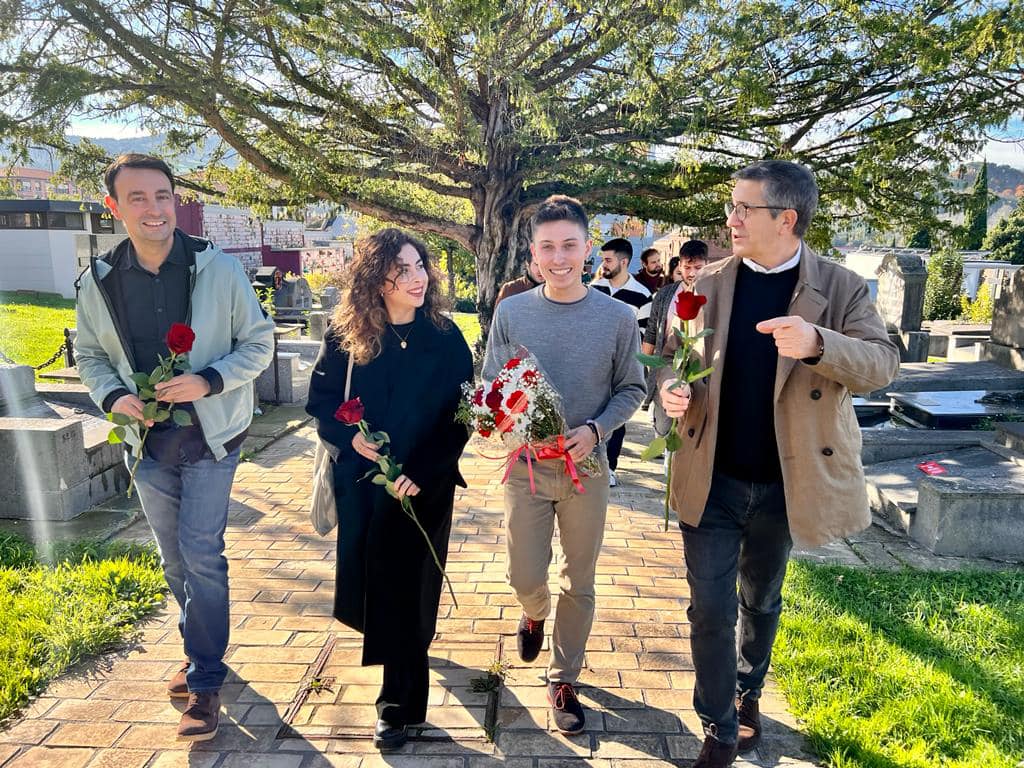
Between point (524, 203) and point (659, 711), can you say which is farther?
point (524, 203)

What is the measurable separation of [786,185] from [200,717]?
3000 millimetres

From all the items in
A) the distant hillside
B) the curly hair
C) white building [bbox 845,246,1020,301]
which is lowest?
the curly hair

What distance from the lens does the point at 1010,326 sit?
30.6 ft

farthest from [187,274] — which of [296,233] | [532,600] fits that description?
[296,233]

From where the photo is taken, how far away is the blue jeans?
2.94m

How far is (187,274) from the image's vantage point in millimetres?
2953

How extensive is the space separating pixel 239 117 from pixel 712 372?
8.26 metres

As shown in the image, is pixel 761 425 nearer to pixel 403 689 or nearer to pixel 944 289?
pixel 403 689

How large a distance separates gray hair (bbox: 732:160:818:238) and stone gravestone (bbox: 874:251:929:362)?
417 inches

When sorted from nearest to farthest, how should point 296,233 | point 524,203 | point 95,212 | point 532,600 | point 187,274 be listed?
1. point 187,274
2. point 532,600
3. point 524,203
4. point 95,212
5. point 296,233

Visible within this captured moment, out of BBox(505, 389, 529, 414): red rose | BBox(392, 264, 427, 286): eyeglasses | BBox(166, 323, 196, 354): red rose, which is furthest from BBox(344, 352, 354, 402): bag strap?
BBox(505, 389, 529, 414): red rose

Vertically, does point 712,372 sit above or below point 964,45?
below

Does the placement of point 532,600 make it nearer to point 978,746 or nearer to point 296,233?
point 978,746

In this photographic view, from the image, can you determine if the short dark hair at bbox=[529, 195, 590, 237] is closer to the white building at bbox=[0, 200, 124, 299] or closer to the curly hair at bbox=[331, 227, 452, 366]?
the curly hair at bbox=[331, 227, 452, 366]
